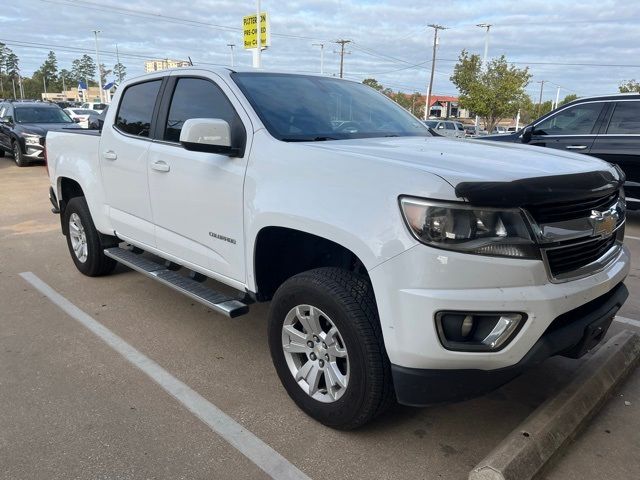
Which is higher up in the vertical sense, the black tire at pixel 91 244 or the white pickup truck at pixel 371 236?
the white pickup truck at pixel 371 236

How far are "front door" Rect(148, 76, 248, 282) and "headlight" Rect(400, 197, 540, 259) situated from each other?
1275 mm

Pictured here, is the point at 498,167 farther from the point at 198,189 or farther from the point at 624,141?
the point at 624,141

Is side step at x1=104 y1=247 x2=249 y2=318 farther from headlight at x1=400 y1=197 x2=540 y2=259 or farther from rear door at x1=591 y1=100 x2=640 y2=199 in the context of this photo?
rear door at x1=591 y1=100 x2=640 y2=199

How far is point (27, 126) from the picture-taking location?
1546 cm

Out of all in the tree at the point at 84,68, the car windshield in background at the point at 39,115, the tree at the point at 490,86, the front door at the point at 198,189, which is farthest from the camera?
the tree at the point at 84,68

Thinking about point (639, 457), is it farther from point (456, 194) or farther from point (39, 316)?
point (39, 316)

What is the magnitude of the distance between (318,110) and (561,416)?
90.0 inches

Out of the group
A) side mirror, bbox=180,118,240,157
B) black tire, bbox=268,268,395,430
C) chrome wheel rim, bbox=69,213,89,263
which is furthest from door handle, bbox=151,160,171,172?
chrome wheel rim, bbox=69,213,89,263

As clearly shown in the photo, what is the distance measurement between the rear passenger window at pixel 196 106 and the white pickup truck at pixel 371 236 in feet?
0.05

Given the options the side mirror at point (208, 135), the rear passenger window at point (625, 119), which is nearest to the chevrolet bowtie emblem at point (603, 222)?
the side mirror at point (208, 135)

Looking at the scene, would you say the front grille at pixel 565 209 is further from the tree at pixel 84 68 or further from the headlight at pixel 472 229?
the tree at pixel 84 68

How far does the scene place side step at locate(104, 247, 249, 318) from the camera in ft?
10.9

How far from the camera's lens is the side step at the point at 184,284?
10.9 feet

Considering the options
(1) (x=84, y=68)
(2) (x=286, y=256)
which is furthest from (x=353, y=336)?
(1) (x=84, y=68)
